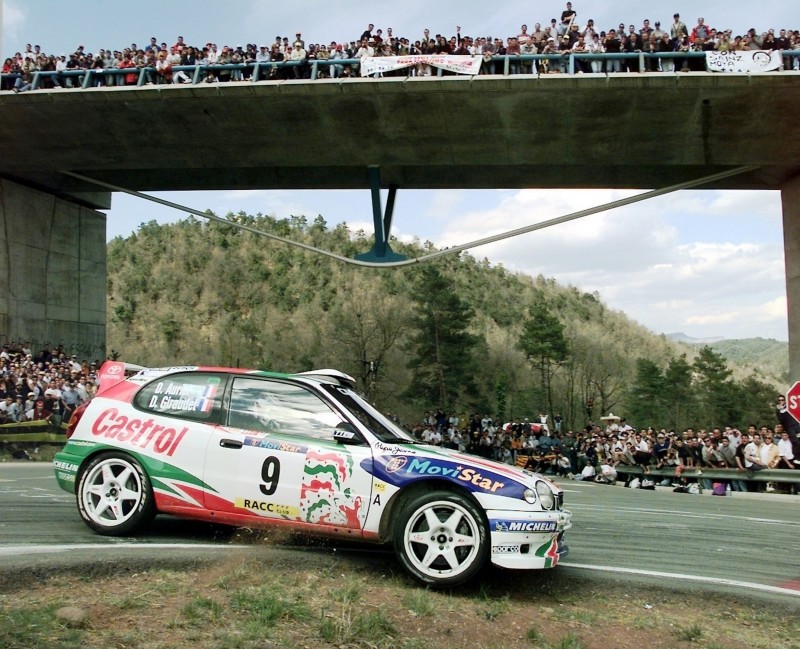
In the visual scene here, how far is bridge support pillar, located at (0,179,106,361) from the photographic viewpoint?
3014 centimetres

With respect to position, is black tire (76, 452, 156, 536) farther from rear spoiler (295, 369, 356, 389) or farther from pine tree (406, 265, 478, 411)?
pine tree (406, 265, 478, 411)

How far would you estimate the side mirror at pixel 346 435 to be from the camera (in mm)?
6199

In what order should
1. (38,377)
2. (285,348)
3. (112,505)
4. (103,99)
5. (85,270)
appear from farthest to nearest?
1. (285,348)
2. (85,270)
3. (103,99)
4. (38,377)
5. (112,505)

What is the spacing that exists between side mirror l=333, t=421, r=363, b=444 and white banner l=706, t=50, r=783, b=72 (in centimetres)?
1808

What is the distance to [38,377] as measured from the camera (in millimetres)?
22219

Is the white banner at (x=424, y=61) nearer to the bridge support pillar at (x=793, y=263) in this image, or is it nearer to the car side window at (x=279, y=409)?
the bridge support pillar at (x=793, y=263)

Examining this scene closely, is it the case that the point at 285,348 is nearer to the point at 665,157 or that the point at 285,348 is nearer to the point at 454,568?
the point at 665,157

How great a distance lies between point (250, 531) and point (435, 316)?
157 ft

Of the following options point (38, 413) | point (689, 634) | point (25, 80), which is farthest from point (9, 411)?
point (689, 634)

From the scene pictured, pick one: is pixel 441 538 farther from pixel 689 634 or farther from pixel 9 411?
pixel 9 411

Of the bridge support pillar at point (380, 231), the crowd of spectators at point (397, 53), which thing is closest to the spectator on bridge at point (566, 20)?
the crowd of spectators at point (397, 53)

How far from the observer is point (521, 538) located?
5.73 metres

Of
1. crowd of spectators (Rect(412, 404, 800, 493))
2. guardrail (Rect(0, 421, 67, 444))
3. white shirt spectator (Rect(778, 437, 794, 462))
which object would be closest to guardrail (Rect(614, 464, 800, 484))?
crowd of spectators (Rect(412, 404, 800, 493))

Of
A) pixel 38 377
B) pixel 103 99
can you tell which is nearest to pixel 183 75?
pixel 103 99
